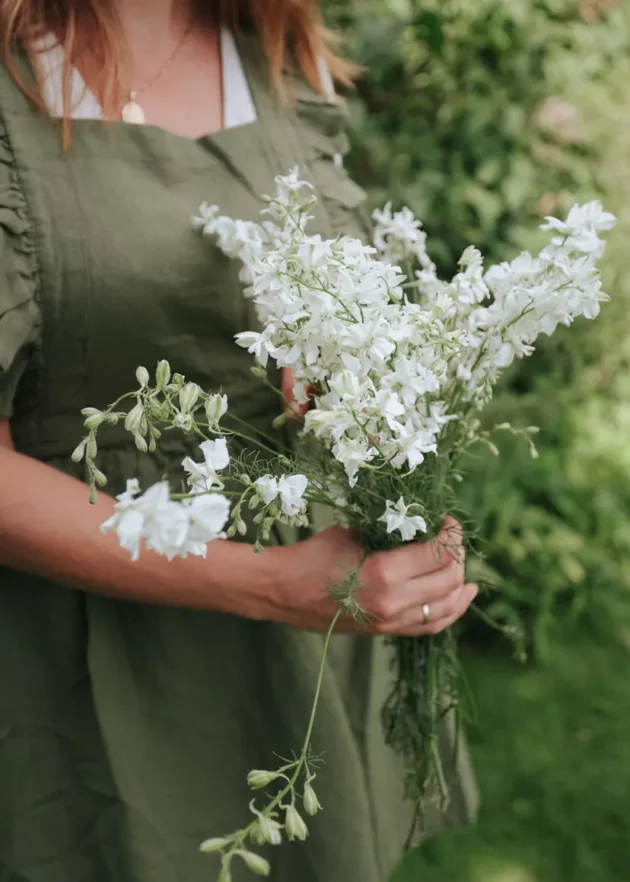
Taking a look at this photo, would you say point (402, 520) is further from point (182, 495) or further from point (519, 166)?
point (519, 166)

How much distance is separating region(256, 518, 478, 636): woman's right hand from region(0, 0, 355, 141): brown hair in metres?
0.50

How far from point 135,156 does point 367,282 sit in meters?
0.43

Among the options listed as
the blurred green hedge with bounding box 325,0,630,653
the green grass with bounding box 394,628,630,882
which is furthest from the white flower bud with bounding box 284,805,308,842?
the blurred green hedge with bounding box 325,0,630,653

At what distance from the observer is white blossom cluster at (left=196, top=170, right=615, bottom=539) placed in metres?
0.64

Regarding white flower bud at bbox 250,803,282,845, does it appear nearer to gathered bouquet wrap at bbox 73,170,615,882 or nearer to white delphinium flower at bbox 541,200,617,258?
gathered bouquet wrap at bbox 73,170,615,882

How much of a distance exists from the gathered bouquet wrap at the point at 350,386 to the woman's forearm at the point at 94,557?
92 millimetres

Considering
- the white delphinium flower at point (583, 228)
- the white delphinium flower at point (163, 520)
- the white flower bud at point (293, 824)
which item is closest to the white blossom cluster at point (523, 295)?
the white delphinium flower at point (583, 228)

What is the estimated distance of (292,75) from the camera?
3.80 feet

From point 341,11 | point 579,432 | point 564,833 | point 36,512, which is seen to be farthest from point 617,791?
point 341,11

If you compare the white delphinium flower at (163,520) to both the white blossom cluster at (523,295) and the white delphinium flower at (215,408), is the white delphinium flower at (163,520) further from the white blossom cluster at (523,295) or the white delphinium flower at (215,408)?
the white blossom cluster at (523,295)

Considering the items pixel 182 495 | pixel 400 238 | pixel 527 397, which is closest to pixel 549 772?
pixel 527 397

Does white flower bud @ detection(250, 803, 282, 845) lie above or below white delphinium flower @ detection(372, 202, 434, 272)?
below

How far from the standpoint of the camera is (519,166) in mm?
2264

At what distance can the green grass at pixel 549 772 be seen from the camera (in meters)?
1.79
